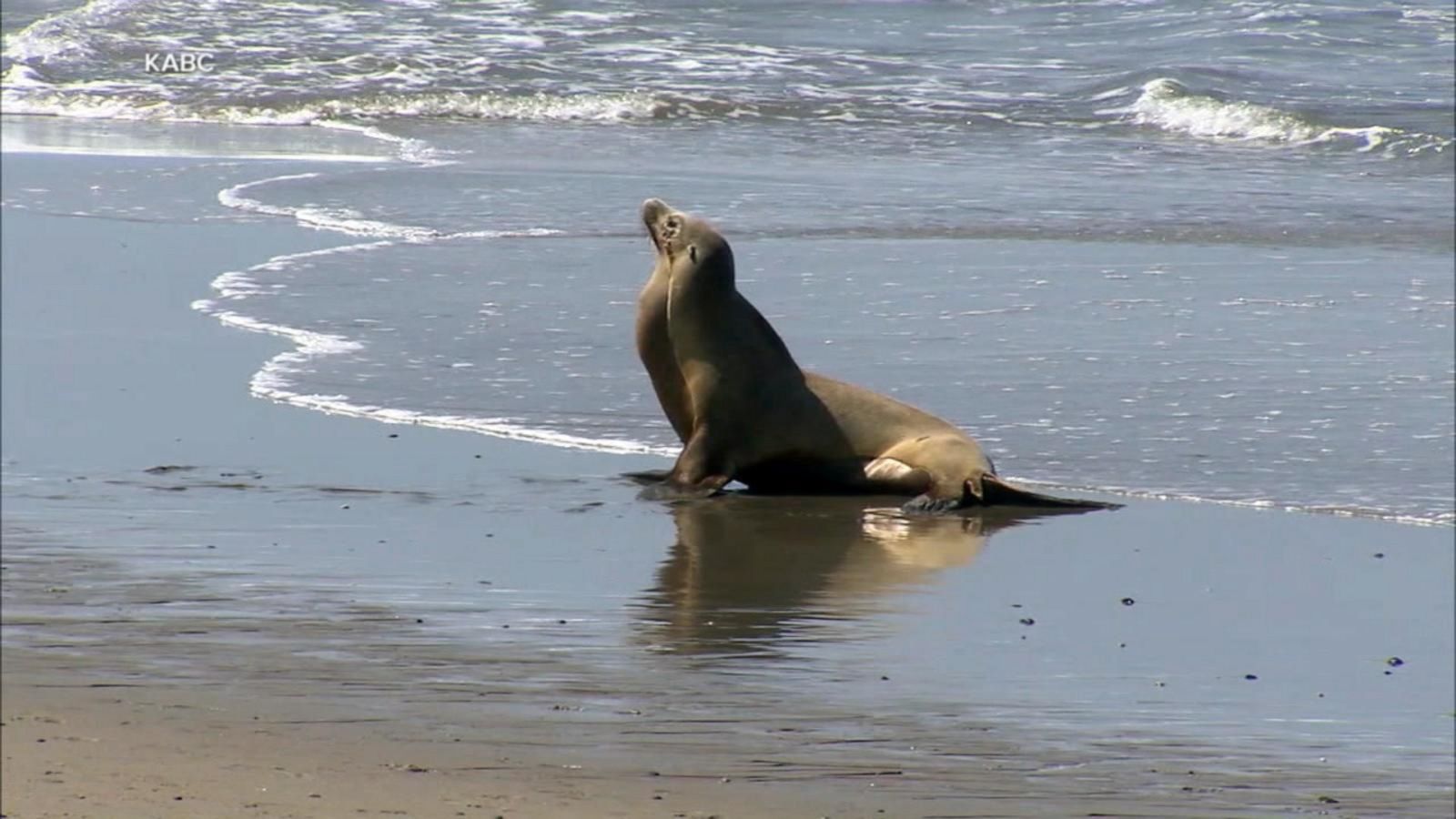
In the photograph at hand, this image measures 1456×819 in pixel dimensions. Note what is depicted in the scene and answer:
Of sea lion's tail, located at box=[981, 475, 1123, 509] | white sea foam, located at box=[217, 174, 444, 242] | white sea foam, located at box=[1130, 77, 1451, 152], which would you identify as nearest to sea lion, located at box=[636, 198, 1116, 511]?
sea lion's tail, located at box=[981, 475, 1123, 509]

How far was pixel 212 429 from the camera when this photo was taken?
275 inches

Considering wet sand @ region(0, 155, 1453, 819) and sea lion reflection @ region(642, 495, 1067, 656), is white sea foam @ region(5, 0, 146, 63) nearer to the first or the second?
wet sand @ region(0, 155, 1453, 819)

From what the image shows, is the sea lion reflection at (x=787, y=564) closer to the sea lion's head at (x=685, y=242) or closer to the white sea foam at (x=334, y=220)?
the sea lion's head at (x=685, y=242)

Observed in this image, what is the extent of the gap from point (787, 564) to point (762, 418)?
117 cm

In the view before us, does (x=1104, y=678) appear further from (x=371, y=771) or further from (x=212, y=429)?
(x=212, y=429)

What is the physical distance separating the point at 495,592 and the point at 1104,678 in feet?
4.50

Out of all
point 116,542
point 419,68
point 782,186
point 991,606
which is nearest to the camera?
point 991,606

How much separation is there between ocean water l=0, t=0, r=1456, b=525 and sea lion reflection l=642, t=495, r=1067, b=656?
690 mm

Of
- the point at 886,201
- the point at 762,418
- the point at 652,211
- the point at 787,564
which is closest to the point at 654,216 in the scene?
the point at 652,211

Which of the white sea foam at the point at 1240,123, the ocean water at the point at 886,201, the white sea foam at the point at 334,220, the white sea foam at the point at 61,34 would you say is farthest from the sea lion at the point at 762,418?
the white sea foam at the point at 61,34

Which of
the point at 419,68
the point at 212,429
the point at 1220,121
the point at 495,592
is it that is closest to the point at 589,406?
the point at 212,429

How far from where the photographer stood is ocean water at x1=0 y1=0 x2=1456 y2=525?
24.2 feet

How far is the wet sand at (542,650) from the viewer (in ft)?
11.8

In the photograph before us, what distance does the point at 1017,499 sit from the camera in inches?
243
